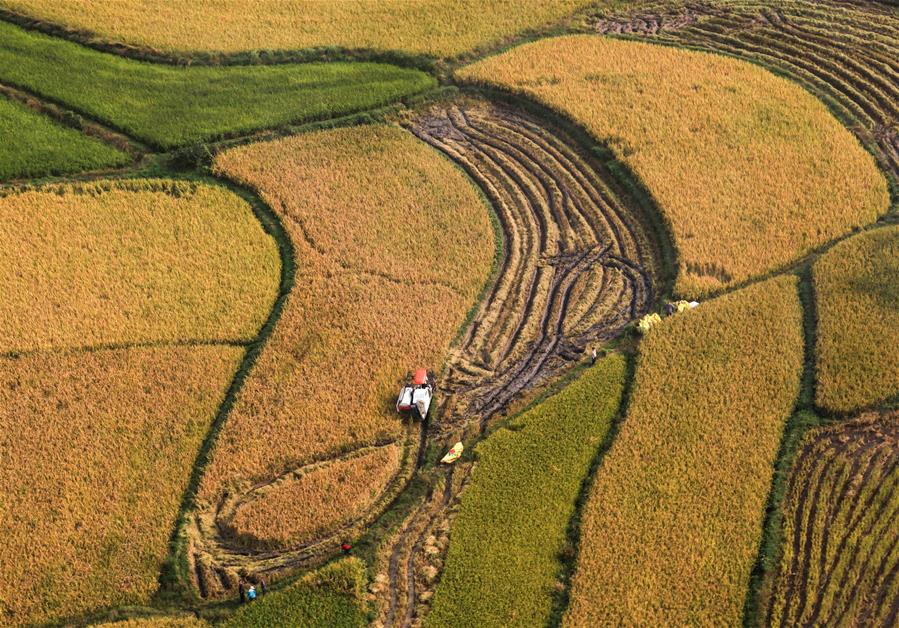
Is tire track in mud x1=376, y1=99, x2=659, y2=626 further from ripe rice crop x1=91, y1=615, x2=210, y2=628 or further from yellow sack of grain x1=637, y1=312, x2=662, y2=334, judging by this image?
ripe rice crop x1=91, y1=615, x2=210, y2=628

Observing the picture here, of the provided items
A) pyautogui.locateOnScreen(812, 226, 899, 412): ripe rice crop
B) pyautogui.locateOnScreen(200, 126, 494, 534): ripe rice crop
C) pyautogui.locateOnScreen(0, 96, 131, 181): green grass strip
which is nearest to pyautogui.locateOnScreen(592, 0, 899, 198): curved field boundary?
pyautogui.locateOnScreen(812, 226, 899, 412): ripe rice crop

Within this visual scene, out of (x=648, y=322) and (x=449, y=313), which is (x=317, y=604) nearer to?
(x=449, y=313)

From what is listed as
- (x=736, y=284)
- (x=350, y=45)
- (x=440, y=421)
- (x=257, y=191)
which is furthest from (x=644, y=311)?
(x=350, y=45)

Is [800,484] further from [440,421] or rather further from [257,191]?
[257,191]

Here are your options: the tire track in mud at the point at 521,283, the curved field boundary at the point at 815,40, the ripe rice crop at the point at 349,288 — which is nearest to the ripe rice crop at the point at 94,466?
the ripe rice crop at the point at 349,288

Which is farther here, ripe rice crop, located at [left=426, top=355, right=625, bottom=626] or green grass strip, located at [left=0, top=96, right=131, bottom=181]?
green grass strip, located at [left=0, top=96, right=131, bottom=181]

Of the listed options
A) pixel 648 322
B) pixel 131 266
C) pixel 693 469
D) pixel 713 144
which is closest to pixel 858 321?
pixel 648 322

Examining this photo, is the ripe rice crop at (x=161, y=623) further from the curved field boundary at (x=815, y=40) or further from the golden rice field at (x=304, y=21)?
the curved field boundary at (x=815, y=40)
